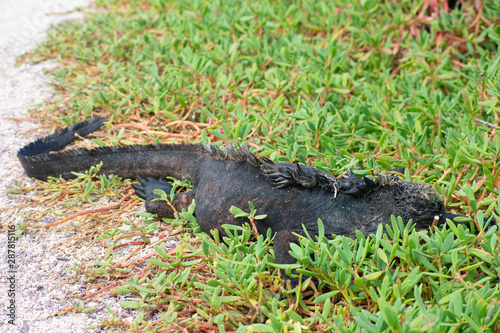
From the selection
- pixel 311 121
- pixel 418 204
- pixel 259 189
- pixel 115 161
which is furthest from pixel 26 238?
pixel 418 204

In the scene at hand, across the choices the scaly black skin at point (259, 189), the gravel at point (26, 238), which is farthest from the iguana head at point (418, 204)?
the gravel at point (26, 238)

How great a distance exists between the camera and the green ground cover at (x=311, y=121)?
204 cm

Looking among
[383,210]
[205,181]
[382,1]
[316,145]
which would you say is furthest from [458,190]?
[382,1]

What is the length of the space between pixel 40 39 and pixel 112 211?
3.55m

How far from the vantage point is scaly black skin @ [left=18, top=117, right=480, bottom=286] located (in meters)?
2.38

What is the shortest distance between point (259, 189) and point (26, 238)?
1483 millimetres

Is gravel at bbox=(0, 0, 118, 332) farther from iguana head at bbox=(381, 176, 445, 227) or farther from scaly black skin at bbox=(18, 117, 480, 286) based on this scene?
iguana head at bbox=(381, 176, 445, 227)

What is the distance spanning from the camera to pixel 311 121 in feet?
10.6

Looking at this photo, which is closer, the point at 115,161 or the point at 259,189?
the point at 259,189

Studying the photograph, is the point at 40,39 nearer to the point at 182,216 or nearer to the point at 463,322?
the point at 182,216

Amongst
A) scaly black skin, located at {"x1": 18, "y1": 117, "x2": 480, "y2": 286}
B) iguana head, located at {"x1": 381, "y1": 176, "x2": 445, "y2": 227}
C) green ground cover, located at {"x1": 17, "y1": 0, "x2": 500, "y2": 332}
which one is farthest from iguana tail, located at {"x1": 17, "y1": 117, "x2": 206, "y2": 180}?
iguana head, located at {"x1": 381, "y1": 176, "x2": 445, "y2": 227}

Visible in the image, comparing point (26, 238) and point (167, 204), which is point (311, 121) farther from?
point (26, 238)

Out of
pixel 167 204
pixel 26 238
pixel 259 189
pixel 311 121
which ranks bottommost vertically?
pixel 26 238

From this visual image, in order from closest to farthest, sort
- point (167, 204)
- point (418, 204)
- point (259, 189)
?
point (418, 204)
point (259, 189)
point (167, 204)
